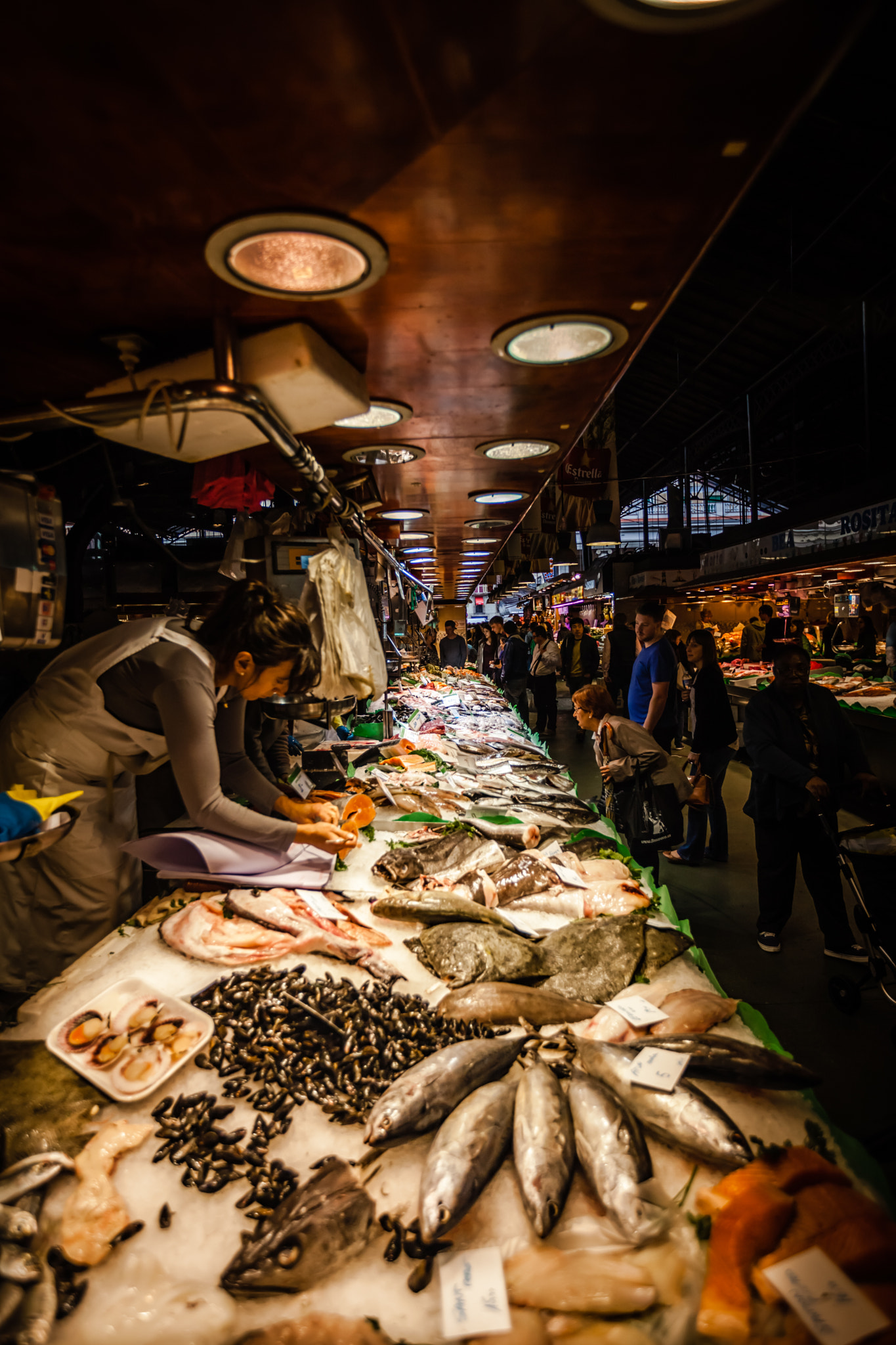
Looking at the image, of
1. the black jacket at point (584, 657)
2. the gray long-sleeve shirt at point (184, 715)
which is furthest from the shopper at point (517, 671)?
the gray long-sleeve shirt at point (184, 715)

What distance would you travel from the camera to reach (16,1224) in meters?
1.22

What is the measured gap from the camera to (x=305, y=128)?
4.48ft

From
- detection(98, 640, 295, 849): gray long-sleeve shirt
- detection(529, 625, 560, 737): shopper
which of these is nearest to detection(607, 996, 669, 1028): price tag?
detection(98, 640, 295, 849): gray long-sleeve shirt

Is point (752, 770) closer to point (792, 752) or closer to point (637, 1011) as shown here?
point (792, 752)

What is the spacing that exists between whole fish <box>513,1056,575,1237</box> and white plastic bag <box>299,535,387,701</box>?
2546 millimetres

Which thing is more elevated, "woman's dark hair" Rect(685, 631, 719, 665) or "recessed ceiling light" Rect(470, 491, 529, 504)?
"recessed ceiling light" Rect(470, 491, 529, 504)

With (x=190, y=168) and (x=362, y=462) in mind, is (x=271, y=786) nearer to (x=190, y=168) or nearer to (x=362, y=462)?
(x=362, y=462)

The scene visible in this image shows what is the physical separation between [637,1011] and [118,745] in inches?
83.8

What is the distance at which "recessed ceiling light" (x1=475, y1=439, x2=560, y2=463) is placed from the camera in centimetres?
411

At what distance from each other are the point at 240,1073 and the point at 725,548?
16.2 meters

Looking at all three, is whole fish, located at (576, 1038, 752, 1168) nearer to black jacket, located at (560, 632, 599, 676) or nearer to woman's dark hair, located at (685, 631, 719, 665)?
woman's dark hair, located at (685, 631, 719, 665)

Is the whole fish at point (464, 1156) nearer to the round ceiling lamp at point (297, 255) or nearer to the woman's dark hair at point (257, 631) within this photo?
the woman's dark hair at point (257, 631)

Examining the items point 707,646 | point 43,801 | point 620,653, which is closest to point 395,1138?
point 43,801

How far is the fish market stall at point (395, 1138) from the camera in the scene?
3.68 ft
